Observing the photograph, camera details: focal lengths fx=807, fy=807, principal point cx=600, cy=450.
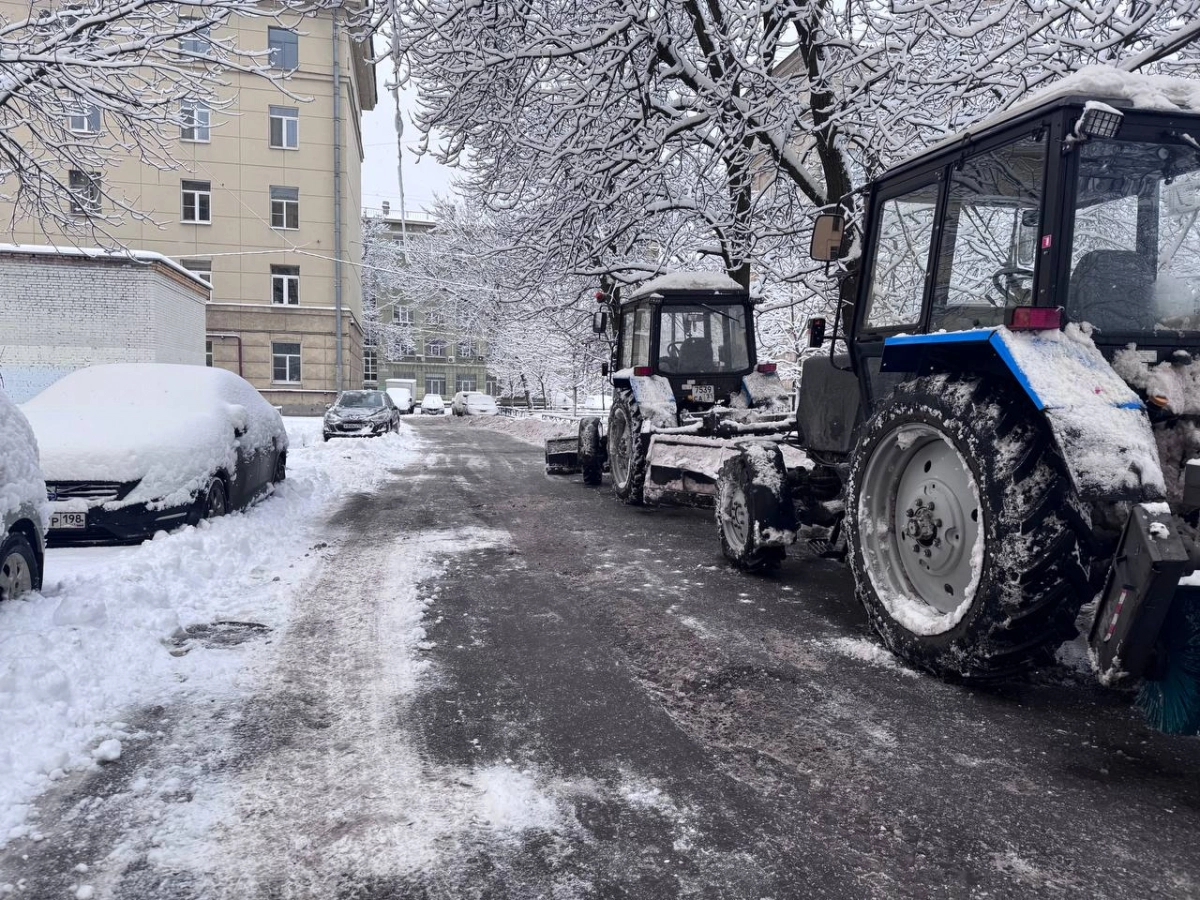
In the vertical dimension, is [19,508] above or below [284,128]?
below

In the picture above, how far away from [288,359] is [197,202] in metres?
7.83

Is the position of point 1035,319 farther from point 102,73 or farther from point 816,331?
point 102,73

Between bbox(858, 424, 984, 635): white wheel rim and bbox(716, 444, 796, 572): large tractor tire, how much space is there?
4.33 feet

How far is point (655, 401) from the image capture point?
9633 millimetres

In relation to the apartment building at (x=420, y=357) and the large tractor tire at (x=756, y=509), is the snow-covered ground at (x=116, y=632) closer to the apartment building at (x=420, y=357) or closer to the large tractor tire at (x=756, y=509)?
the large tractor tire at (x=756, y=509)

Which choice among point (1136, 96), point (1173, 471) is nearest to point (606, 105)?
point (1136, 96)

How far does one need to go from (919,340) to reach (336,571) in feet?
14.5

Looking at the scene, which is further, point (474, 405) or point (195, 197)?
point (474, 405)

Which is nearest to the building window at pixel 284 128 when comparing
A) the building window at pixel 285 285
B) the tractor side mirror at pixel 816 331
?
the building window at pixel 285 285

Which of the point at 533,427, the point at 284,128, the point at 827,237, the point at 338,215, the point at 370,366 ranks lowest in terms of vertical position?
the point at 533,427

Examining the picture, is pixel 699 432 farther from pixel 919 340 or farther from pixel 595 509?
pixel 919 340

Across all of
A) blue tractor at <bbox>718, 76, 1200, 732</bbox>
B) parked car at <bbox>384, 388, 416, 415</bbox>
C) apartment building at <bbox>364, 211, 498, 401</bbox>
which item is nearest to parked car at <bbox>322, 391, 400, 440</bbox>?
blue tractor at <bbox>718, 76, 1200, 732</bbox>

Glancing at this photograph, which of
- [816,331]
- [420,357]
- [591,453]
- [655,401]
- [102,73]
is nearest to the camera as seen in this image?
[816,331]

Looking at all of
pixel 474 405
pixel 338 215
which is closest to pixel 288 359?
pixel 338 215
